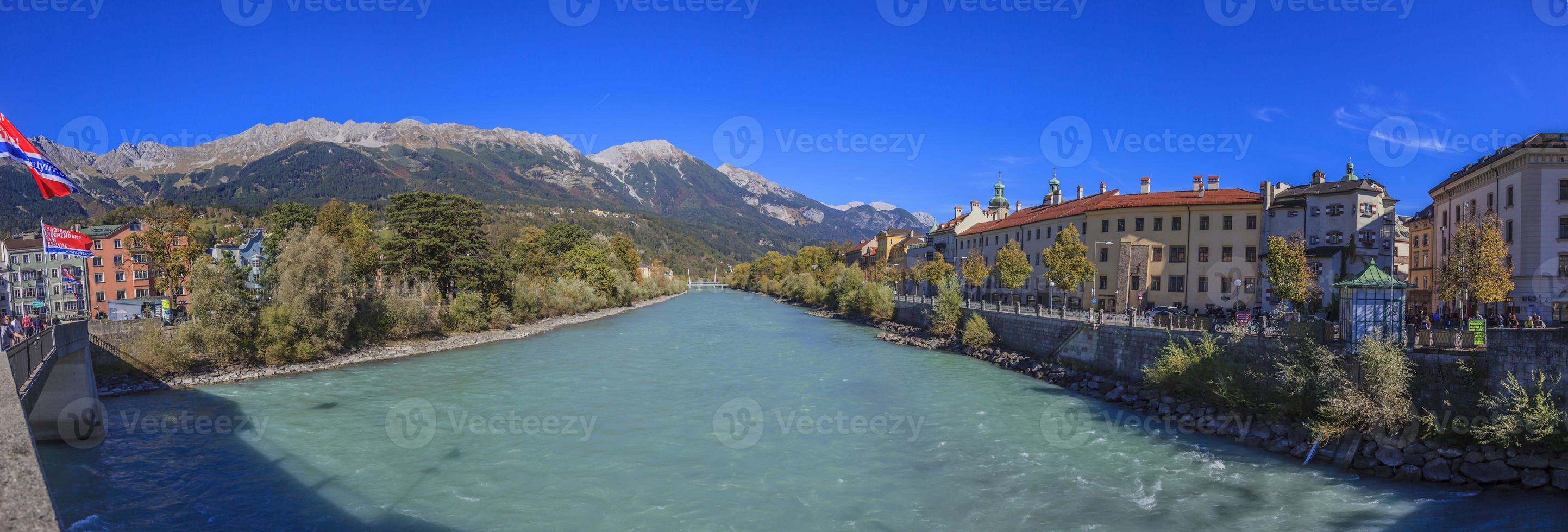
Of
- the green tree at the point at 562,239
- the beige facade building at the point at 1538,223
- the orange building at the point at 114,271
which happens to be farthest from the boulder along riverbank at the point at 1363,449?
the orange building at the point at 114,271

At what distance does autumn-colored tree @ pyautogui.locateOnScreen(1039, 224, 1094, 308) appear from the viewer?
120ft

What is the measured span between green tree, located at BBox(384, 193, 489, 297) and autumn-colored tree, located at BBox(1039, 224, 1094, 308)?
3575cm

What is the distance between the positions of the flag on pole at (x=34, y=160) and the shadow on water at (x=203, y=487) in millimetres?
6005

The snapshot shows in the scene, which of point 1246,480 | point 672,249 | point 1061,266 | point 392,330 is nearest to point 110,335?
point 392,330

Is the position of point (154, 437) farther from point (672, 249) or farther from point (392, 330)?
point (672, 249)

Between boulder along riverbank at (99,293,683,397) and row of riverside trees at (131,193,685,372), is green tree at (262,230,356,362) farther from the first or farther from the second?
boulder along riverbank at (99,293,683,397)

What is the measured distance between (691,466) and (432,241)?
34.2 meters

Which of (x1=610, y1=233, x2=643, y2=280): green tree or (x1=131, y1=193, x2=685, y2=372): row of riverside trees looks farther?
(x1=610, y1=233, x2=643, y2=280): green tree

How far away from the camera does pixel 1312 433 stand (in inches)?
623

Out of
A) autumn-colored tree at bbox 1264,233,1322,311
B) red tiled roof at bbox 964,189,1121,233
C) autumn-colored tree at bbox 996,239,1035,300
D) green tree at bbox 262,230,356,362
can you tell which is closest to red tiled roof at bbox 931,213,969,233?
red tiled roof at bbox 964,189,1121,233

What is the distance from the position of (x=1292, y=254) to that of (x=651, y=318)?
4653 centimetres

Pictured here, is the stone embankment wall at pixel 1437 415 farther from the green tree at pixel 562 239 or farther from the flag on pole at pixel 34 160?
the green tree at pixel 562 239

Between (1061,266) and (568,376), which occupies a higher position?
(1061,266)

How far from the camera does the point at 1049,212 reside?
165 ft
